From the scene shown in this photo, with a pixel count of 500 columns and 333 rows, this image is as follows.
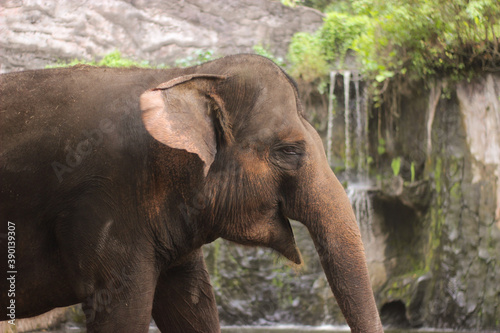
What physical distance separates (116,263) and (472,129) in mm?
5601

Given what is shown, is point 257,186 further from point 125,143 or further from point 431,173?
point 431,173

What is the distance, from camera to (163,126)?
2924 mm

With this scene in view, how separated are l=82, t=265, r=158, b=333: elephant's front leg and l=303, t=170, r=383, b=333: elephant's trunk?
2.73 feet

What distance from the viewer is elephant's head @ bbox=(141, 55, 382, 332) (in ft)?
10.4

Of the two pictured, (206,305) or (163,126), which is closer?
(163,126)

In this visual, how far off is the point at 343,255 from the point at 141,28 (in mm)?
8585

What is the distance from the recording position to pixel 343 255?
10.0ft

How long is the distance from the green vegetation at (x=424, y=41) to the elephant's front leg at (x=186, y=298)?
453cm

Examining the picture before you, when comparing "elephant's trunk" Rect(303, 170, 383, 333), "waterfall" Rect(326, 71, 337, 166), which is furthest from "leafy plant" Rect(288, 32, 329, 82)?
"elephant's trunk" Rect(303, 170, 383, 333)

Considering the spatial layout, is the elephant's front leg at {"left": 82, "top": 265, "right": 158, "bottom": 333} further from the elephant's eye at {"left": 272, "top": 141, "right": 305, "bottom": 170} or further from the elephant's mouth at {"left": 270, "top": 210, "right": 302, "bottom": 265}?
the elephant's eye at {"left": 272, "top": 141, "right": 305, "bottom": 170}

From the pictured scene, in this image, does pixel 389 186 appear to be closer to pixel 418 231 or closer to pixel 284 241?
pixel 418 231

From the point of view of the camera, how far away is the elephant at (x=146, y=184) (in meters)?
3.07

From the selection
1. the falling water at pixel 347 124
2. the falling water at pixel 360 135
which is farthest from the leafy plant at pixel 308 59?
the falling water at pixel 360 135

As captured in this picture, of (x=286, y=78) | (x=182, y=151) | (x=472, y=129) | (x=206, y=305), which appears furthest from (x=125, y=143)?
(x=472, y=129)
